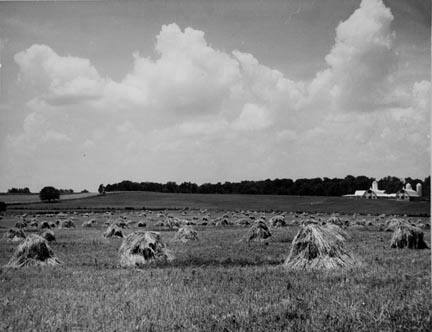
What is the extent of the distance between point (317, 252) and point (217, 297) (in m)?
5.71

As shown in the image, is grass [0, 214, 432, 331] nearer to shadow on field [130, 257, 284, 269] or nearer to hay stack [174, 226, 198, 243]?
shadow on field [130, 257, 284, 269]

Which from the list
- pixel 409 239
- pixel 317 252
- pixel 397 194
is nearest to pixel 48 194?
pixel 397 194

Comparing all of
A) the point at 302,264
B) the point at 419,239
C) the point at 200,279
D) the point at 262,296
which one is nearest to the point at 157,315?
the point at 262,296

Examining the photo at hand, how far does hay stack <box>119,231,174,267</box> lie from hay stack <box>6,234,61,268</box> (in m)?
2.47

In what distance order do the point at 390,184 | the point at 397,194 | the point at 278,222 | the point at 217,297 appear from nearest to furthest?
1. the point at 217,297
2. the point at 278,222
3. the point at 397,194
4. the point at 390,184

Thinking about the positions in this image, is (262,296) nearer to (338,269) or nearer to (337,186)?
(338,269)

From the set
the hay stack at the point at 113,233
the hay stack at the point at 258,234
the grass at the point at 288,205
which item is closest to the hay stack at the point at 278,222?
the hay stack at the point at 258,234

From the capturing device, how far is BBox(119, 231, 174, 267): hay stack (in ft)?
51.2

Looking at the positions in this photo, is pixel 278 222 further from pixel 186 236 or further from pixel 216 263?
pixel 216 263

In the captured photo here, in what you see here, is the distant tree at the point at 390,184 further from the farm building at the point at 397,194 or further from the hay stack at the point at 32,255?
the hay stack at the point at 32,255

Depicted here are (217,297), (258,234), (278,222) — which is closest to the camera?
(217,297)

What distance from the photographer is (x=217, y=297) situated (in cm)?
941

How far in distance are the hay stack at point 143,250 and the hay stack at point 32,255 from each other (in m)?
2.47

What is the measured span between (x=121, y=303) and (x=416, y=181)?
15147cm
